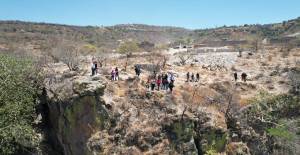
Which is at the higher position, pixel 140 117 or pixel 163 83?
pixel 163 83

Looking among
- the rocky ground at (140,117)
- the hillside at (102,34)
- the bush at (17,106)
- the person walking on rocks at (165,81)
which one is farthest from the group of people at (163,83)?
the hillside at (102,34)

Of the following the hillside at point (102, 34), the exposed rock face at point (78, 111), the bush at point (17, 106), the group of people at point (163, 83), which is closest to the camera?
the exposed rock face at point (78, 111)

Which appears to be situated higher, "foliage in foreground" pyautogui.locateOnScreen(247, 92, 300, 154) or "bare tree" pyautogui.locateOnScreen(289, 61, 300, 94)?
"bare tree" pyautogui.locateOnScreen(289, 61, 300, 94)

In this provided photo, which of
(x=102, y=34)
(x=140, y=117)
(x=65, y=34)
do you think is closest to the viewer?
(x=140, y=117)

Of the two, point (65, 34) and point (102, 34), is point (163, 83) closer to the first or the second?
point (65, 34)

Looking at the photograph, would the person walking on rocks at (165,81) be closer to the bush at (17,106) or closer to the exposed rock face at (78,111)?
the exposed rock face at (78,111)

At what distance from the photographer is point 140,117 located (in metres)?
31.8

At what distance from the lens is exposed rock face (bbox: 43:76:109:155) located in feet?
107

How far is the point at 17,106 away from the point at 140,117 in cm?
955

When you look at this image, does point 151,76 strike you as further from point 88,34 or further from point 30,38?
point 88,34

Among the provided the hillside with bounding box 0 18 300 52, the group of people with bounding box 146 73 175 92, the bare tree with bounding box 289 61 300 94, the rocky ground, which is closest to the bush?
the rocky ground

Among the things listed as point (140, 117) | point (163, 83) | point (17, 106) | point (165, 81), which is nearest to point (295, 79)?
point (165, 81)

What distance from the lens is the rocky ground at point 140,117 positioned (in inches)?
1209

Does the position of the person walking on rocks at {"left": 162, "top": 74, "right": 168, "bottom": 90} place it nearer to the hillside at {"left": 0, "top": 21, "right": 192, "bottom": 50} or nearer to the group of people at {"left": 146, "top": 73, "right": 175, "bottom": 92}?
the group of people at {"left": 146, "top": 73, "right": 175, "bottom": 92}
